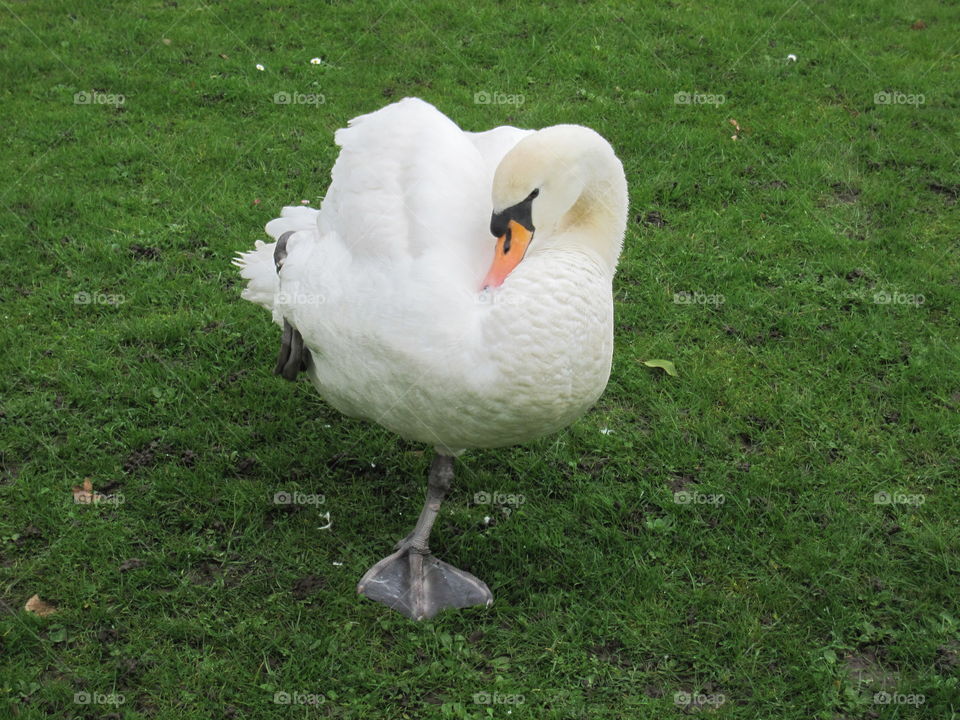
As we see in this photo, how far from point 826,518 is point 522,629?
5.14ft

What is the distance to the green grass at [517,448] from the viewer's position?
356 cm

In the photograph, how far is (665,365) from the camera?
197 inches

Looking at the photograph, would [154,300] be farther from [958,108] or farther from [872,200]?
[958,108]

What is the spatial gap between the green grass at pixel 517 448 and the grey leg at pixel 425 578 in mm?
63

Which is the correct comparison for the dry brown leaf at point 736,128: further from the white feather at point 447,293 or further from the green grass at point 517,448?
the white feather at point 447,293

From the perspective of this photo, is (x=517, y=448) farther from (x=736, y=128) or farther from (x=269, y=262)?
(x=736, y=128)

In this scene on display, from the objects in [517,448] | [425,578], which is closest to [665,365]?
[517,448]

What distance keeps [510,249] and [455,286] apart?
0.26 meters

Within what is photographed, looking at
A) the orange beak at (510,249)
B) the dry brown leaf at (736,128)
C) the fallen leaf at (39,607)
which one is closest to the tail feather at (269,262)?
the orange beak at (510,249)

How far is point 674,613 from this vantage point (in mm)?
3795

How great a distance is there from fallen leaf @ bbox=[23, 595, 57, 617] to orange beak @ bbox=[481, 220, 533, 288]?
2197 mm

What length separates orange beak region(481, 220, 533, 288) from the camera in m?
3.19

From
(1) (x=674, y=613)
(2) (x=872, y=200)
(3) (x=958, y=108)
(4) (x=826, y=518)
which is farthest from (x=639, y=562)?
(3) (x=958, y=108)

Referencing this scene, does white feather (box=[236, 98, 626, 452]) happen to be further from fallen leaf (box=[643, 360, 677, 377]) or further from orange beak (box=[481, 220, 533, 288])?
fallen leaf (box=[643, 360, 677, 377])
